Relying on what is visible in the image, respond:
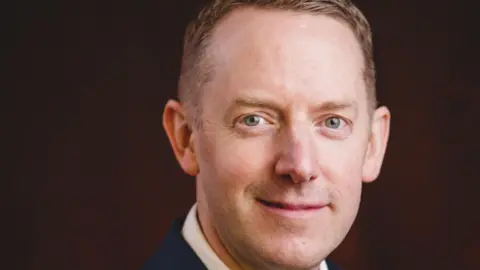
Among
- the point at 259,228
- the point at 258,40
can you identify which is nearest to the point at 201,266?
the point at 259,228

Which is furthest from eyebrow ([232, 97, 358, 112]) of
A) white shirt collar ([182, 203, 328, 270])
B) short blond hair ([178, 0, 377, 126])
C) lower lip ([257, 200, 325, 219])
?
white shirt collar ([182, 203, 328, 270])

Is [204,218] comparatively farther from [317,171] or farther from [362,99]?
[362,99]

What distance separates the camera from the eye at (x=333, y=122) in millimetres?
2408

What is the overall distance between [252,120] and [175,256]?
1.47ft

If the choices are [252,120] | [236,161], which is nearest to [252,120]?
[252,120]

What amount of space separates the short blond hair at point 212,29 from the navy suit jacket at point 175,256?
33cm


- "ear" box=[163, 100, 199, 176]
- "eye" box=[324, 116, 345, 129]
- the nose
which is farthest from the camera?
"ear" box=[163, 100, 199, 176]

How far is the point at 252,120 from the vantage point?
2.38m

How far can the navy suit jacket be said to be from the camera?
2502 mm

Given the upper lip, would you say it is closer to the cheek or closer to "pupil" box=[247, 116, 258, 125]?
the cheek

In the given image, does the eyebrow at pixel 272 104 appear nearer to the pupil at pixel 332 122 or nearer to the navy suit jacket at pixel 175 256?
the pupil at pixel 332 122

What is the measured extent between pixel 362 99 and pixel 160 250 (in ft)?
2.28

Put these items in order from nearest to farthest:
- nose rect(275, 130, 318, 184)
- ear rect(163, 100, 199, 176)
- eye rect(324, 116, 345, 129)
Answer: nose rect(275, 130, 318, 184), eye rect(324, 116, 345, 129), ear rect(163, 100, 199, 176)

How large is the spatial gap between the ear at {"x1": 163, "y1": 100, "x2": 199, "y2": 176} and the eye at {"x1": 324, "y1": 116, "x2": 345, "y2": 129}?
39cm
